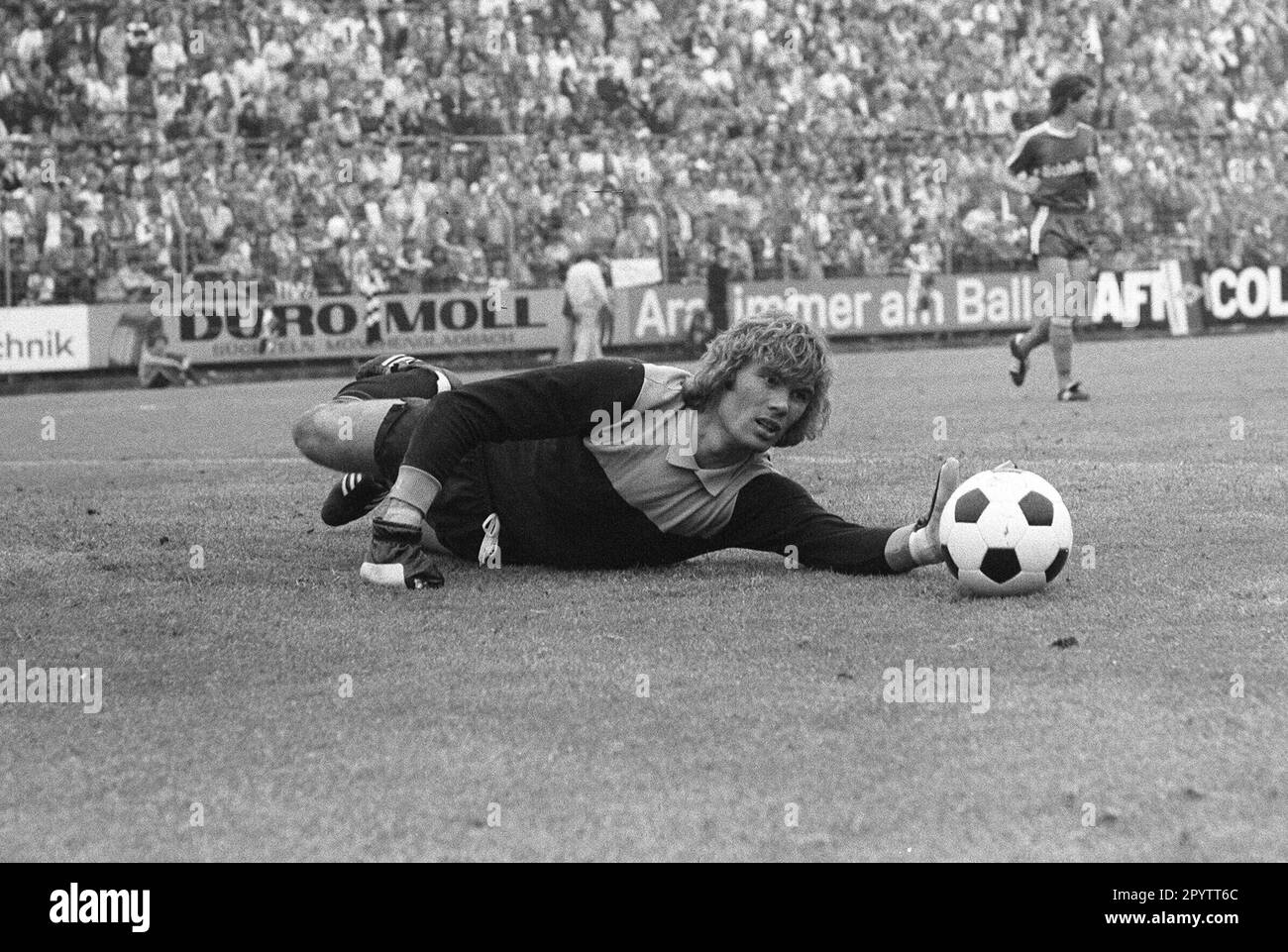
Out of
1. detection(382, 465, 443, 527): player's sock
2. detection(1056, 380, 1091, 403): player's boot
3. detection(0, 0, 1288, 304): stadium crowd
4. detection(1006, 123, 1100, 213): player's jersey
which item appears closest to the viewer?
detection(382, 465, 443, 527): player's sock

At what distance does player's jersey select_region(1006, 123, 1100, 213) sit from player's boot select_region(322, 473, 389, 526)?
8.81 meters

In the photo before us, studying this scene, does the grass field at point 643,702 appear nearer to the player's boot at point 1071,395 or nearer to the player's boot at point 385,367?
the player's boot at point 385,367

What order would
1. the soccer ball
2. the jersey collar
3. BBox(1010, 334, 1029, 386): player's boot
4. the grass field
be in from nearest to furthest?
the grass field
the soccer ball
the jersey collar
BBox(1010, 334, 1029, 386): player's boot

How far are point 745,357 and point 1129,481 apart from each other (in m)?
3.34

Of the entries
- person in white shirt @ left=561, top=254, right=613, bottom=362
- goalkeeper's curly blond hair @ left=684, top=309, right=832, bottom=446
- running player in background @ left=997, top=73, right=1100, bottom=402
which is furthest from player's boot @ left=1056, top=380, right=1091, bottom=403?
goalkeeper's curly blond hair @ left=684, top=309, right=832, bottom=446

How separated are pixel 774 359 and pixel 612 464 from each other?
0.71 m

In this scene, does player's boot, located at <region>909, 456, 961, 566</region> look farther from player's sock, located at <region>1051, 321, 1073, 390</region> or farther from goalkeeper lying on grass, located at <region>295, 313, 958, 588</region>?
player's sock, located at <region>1051, 321, 1073, 390</region>

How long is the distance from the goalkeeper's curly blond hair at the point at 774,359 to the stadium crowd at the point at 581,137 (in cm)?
1800

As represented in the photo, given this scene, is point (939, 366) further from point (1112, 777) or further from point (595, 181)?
point (1112, 777)

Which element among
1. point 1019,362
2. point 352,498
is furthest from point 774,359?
point 1019,362

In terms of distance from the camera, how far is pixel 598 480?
20.5ft

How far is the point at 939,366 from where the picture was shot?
21.3m

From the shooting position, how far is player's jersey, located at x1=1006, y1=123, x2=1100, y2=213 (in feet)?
47.6
